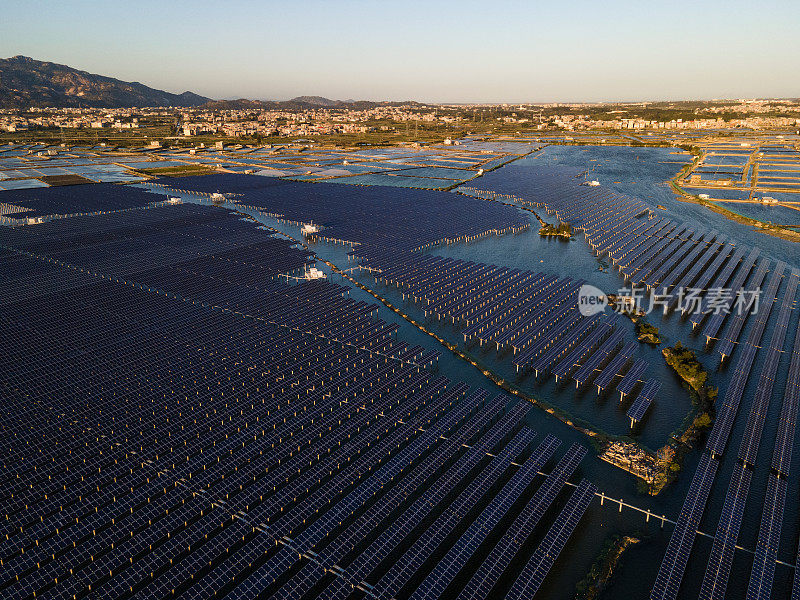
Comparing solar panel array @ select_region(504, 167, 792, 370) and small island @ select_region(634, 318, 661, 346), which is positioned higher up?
solar panel array @ select_region(504, 167, 792, 370)

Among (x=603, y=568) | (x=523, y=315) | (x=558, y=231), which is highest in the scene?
(x=558, y=231)

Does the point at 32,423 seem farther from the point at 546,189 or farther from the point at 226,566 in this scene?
the point at 546,189

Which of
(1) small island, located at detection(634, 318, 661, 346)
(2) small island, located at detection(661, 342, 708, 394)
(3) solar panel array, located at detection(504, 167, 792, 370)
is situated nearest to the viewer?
→ (2) small island, located at detection(661, 342, 708, 394)

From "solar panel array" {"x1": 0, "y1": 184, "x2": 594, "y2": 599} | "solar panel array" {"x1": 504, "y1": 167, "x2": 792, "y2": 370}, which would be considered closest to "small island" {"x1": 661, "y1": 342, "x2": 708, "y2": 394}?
"solar panel array" {"x1": 504, "y1": 167, "x2": 792, "y2": 370}

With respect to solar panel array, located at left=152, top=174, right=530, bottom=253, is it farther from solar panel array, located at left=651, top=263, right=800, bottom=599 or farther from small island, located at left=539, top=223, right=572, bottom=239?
solar panel array, located at left=651, top=263, right=800, bottom=599

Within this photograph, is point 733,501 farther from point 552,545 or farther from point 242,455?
point 242,455

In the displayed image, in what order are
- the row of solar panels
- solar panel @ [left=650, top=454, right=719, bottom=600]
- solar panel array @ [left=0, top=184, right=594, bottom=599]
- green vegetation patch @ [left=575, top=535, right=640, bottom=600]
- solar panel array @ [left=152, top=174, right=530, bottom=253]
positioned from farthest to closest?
solar panel array @ [left=152, top=174, right=530, bottom=253]
the row of solar panels
solar panel array @ [left=0, top=184, right=594, bottom=599]
green vegetation patch @ [left=575, top=535, right=640, bottom=600]
solar panel @ [left=650, top=454, right=719, bottom=600]

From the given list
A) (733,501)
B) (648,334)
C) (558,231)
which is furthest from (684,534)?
(558,231)

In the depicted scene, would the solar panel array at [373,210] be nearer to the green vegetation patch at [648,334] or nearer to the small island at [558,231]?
the small island at [558,231]
